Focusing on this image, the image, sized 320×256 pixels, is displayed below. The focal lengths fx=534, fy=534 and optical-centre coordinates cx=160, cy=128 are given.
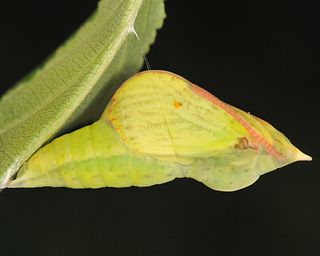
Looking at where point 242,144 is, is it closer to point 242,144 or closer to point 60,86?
point 242,144

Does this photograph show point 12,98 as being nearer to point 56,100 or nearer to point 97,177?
point 56,100

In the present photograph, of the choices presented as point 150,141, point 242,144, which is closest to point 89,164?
point 150,141

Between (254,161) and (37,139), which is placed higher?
(37,139)

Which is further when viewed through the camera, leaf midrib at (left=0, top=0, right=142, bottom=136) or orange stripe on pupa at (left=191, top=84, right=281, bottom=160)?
orange stripe on pupa at (left=191, top=84, right=281, bottom=160)

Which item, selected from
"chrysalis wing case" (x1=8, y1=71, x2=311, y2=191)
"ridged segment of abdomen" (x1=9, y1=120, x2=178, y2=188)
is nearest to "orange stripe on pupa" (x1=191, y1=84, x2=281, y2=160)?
"chrysalis wing case" (x1=8, y1=71, x2=311, y2=191)

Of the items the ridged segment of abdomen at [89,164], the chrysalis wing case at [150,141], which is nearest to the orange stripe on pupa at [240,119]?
the chrysalis wing case at [150,141]

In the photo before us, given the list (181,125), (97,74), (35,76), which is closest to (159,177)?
(181,125)

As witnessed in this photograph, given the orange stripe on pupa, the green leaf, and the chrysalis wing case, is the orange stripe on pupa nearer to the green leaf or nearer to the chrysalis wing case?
the chrysalis wing case

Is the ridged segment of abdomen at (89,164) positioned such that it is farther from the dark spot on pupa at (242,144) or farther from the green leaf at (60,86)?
the dark spot on pupa at (242,144)
